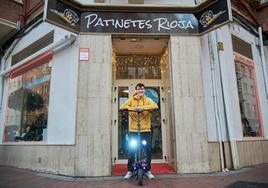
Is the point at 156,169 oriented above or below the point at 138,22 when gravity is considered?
below

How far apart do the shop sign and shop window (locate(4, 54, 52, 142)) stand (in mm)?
1669

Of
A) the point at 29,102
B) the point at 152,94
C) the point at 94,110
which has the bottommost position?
the point at 94,110

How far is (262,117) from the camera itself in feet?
25.2

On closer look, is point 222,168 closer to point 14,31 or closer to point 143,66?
point 143,66

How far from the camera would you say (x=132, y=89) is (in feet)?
24.2

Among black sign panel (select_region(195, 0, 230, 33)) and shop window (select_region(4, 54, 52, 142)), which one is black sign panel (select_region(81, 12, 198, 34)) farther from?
shop window (select_region(4, 54, 52, 142))

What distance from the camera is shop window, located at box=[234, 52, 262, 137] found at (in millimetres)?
7064

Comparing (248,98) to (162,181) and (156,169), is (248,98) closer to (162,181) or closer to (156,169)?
(156,169)

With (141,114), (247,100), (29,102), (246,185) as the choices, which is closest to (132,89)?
(141,114)

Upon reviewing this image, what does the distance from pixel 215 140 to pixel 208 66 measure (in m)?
2.13

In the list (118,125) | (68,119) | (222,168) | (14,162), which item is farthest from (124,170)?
(14,162)

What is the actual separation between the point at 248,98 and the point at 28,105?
7706mm

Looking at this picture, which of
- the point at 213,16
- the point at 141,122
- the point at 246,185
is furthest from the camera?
Answer: the point at 213,16

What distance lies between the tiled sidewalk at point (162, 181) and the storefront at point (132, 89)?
34 cm
